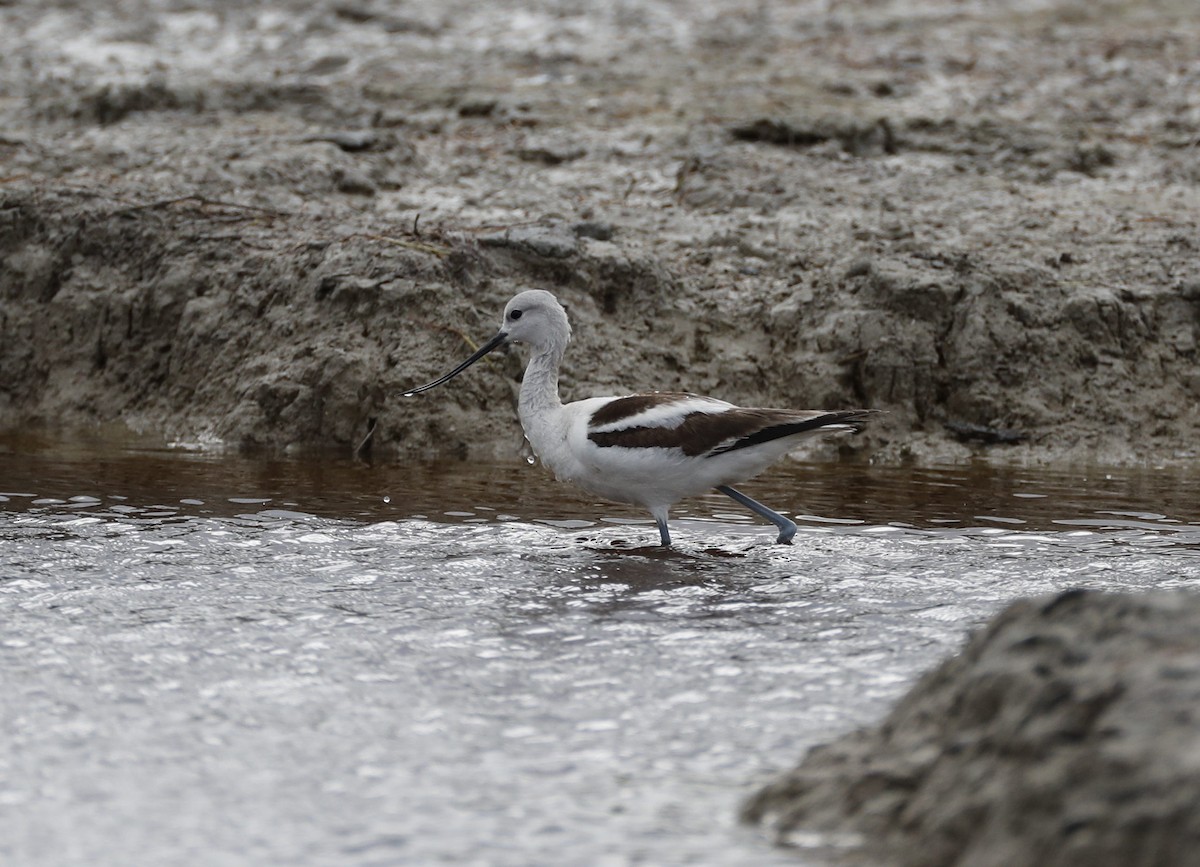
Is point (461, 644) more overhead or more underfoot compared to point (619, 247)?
more underfoot

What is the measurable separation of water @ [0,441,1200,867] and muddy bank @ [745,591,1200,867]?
223mm

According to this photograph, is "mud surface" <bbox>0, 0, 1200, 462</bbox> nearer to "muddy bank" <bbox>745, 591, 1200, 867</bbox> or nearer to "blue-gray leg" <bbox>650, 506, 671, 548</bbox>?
"blue-gray leg" <bbox>650, 506, 671, 548</bbox>

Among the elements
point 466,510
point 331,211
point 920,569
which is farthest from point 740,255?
point 920,569

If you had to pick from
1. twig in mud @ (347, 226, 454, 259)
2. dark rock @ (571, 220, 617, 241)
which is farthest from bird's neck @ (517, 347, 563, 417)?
dark rock @ (571, 220, 617, 241)

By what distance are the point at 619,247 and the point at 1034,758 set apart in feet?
23.1

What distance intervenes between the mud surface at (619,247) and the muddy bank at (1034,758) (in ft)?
18.5

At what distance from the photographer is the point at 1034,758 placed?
2.69 metres

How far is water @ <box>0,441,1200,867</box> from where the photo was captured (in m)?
3.21

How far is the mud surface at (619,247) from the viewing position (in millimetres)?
8789

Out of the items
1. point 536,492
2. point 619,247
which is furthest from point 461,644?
point 619,247

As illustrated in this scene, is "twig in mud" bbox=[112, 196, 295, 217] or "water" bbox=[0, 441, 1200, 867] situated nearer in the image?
"water" bbox=[0, 441, 1200, 867]

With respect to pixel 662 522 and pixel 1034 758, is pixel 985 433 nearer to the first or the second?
pixel 662 522

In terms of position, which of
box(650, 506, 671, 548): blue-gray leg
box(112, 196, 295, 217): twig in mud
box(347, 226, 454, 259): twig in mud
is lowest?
box(650, 506, 671, 548): blue-gray leg

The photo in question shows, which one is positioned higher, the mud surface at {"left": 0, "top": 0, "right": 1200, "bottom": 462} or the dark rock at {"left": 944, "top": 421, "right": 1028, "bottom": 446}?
the mud surface at {"left": 0, "top": 0, "right": 1200, "bottom": 462}
